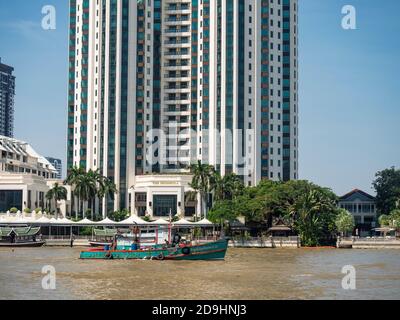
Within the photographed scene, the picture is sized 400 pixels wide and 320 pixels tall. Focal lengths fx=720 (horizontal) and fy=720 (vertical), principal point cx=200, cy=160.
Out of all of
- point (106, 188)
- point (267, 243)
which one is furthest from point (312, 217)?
point (106, 188)

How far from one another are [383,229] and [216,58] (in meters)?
58.7

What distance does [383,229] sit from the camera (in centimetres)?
14075

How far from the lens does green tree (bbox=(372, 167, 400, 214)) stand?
17600 cm

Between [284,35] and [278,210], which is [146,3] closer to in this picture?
[284,35]

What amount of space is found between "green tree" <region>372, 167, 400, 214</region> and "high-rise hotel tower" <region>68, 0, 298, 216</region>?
21.7m

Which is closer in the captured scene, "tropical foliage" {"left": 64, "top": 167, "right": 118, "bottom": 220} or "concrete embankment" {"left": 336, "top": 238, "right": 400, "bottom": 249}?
"concrete embankment" {"left": 336, "top": 238, "right": 400, "bottom": 249}

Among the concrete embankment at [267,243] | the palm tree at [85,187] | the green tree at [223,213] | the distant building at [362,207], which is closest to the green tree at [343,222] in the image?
the concrete embankment at [267,243]

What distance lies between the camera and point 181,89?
590ft

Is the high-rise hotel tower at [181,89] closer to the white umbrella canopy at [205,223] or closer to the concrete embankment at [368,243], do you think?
the white umbrella canopy at [205,223]

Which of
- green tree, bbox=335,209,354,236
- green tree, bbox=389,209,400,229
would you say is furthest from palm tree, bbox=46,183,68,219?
green tree, bbox=389,209,400,229

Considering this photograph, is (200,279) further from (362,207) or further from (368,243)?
(362,207)

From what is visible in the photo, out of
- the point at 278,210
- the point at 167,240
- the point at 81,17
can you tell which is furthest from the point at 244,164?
the point at 167,240

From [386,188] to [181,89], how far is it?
186ft

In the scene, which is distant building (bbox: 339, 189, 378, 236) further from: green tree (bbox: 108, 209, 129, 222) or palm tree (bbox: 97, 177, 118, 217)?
palm tree (bbox: 97, 177, 118, 217)
